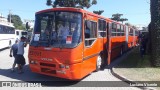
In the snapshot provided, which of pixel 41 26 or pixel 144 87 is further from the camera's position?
pixel 41 26

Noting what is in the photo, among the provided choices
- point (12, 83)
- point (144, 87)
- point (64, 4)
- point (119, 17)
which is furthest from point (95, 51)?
point (119, 17)

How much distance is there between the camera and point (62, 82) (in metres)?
10.6

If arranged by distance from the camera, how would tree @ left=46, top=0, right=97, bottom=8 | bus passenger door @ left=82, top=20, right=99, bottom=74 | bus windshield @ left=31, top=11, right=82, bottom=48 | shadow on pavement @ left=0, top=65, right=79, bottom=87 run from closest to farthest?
1. bus windshield @ left=31, top=11, right=82, bottom=48
2. shadow on pavement @ left=0, top=65, right=79, bottom=87
3. bus passenger door @ left=82, top=20, right=99, bottom=74
4. tree @ left=46, top=0, right=97, bottom=8

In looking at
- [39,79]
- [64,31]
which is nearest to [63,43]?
[64,31]

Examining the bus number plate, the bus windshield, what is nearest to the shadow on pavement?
the bus number plate

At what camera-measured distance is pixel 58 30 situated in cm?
1030

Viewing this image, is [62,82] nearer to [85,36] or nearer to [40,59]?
[40,59]

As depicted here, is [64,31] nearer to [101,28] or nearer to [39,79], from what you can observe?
[39,79]

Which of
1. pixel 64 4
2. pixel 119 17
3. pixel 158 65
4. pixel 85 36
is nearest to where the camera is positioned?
pixel 85 36

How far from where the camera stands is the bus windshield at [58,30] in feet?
32.6

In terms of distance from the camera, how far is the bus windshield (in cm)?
993

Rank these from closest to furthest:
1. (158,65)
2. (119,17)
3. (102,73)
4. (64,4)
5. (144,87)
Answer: (144,87), (102,73), (158,65), (64,4), (119,17)

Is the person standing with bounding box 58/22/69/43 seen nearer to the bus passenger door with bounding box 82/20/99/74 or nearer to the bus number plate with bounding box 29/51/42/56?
the bus passenger door with bounding box 82/20/99/74

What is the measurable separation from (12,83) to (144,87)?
5.07 metres
